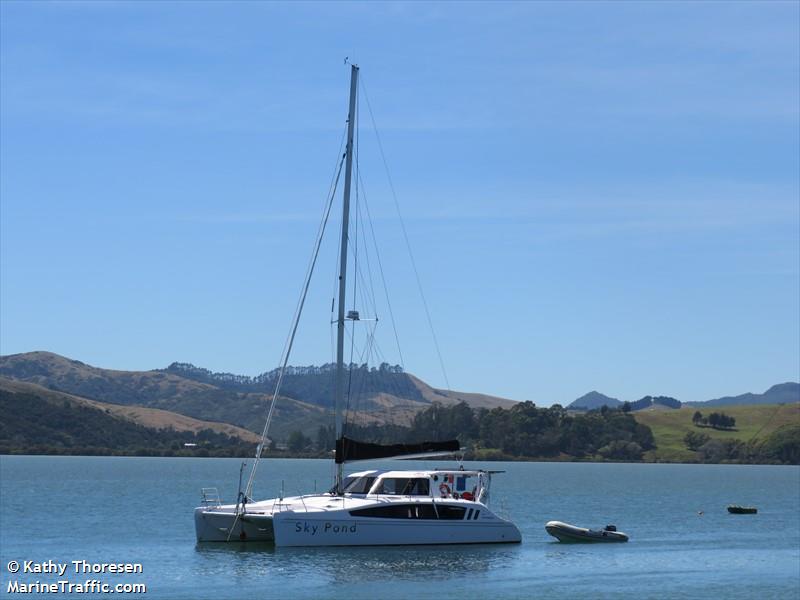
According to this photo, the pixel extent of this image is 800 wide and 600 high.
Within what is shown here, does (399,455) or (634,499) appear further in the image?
(634,499)

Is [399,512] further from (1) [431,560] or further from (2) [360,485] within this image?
(2) [360,485]

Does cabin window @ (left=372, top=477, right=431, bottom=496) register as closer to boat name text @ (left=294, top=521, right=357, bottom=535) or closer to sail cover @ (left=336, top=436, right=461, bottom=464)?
sail cover @ (left=336, top=436, right=461, bottom=464)

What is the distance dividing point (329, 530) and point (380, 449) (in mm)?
6430

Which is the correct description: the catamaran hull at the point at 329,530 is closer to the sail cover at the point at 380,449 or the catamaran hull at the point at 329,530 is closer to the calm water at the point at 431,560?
the calm water at the point at 431,560

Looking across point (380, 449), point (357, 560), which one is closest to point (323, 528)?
point (357, 560)

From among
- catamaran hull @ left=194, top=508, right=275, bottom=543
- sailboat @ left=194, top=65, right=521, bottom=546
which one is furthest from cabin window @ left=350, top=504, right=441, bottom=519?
catamaran hull @ left=194, top=508, right=275, bottom=543

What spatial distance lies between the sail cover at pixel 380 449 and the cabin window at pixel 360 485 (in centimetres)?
121

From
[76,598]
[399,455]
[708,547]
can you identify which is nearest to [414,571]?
[399,455]

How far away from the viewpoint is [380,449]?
6197cm

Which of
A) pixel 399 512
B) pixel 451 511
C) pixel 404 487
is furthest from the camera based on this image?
pixel 404 487

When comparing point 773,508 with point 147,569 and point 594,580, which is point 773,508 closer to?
point 594,580

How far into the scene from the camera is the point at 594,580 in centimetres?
5384

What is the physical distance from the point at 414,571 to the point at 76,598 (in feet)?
50.4

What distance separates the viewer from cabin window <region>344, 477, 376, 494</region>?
2432 inches
